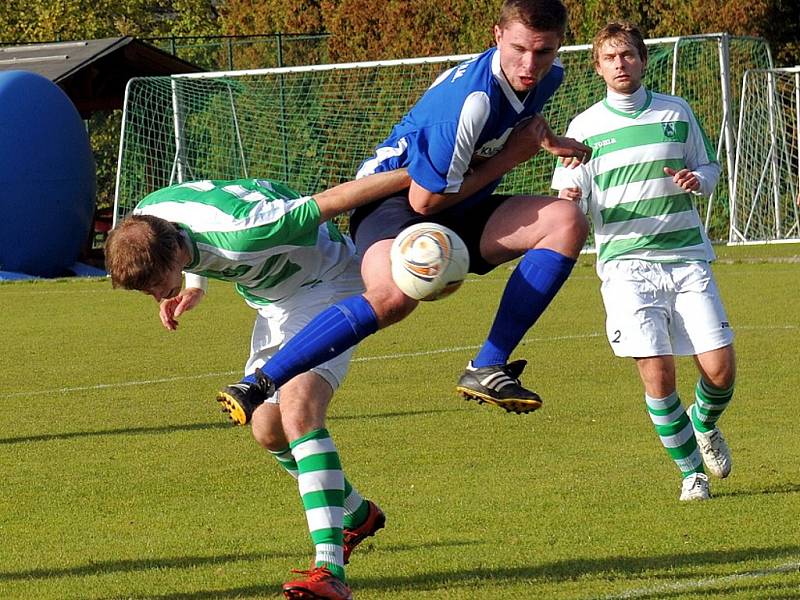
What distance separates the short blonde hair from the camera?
5.37m

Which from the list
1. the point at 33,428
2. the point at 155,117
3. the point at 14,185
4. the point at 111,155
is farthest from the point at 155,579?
the point at 111,155

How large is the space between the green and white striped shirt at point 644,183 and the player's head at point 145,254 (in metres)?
2.43

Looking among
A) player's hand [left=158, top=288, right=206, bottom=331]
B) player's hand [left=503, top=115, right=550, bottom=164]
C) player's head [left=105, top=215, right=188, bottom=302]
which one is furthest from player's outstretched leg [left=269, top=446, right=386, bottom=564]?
player's hand [left=503, top=115, right=550, bottom=164]

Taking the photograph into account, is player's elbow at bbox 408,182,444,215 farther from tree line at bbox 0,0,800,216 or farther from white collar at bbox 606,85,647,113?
tree line at bbox 0,0,800,216

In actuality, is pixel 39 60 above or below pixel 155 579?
above

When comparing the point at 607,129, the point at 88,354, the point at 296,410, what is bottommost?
the point at 88,354

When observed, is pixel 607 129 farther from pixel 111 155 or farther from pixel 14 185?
pixel 111 155

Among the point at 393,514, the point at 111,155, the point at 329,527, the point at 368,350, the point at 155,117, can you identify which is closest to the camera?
the point at 329,527

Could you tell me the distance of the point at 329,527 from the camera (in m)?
5.54

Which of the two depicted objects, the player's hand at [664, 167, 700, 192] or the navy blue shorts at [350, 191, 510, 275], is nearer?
the navy blue shorts at [350, 191, 510, 275]

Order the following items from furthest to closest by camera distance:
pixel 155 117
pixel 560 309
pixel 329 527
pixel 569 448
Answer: pixel 155 117, pixel 560 309, pixel 569 448, pixel 329 527

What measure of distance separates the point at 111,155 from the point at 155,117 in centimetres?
899

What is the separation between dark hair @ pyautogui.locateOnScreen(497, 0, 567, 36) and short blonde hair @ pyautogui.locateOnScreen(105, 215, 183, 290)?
1.46m

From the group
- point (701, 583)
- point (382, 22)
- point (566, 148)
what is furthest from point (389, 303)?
point (382, 22)
